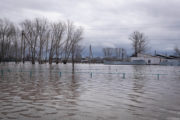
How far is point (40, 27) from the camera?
68.8m

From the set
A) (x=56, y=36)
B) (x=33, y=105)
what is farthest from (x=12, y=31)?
(x=33, y=105)

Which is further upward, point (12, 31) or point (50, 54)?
point (12, 31)

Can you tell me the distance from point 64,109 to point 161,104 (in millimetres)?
3963

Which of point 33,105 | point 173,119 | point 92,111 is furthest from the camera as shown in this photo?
point 33,105

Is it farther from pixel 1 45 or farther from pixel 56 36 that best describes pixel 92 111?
pixel 1 45

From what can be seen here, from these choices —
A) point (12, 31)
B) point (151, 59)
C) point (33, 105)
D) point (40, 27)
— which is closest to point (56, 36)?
point (40, 27)

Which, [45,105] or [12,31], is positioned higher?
[12,31]

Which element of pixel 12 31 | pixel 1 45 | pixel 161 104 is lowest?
pixel 161 104

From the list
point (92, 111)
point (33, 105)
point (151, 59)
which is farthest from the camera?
point (151, 59)

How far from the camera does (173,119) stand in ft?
19.5

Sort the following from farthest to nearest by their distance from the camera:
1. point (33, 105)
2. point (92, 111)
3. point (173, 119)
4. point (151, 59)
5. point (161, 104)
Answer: point (151, 59), point (161, 104), point (33, 105), point (92, 111), point (173, 119)

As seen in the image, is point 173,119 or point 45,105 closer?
point 173,119

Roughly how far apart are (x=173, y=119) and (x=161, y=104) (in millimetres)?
2119

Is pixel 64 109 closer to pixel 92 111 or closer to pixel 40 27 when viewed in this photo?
pixel 92 111
